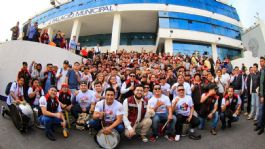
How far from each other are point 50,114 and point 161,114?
2.86 m

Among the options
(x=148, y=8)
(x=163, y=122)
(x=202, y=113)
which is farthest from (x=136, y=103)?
(x=148, y=8)

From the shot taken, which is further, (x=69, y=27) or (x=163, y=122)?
(x=69, y=27)

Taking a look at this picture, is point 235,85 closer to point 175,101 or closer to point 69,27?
point 175,101

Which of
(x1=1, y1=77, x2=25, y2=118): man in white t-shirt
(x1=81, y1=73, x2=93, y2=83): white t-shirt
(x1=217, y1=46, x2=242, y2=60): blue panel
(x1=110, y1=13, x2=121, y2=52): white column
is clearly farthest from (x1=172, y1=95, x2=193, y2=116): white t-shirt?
(x1=217, y1=46, x2=242, y2=60): blue panel

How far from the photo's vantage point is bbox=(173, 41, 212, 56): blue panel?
26358 mm

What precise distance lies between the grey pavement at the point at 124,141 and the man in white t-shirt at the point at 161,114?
252mm

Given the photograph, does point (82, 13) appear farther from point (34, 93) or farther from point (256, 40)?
point (34, 93)

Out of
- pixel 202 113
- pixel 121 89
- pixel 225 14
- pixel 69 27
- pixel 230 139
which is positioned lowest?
pixel 230 139

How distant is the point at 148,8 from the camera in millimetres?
25391

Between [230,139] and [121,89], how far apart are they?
3.38 m

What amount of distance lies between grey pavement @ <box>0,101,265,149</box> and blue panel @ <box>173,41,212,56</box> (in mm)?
19859

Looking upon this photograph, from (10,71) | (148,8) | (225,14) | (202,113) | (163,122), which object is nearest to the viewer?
(163,122)

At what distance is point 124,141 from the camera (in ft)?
21.3

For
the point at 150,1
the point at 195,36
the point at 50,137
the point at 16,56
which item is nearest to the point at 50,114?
the point at 50,137
